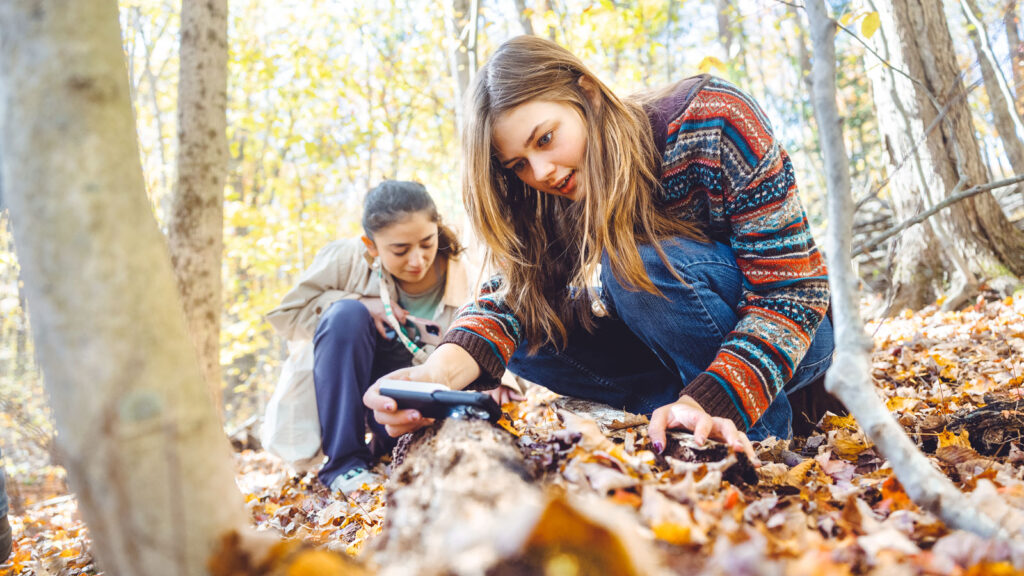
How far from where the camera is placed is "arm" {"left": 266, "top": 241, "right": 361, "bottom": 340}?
3.52m

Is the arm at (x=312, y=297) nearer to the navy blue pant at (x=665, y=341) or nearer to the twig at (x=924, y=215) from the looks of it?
the navy blue pant at (x=665, y=341)

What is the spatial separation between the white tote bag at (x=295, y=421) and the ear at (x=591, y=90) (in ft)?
6.99

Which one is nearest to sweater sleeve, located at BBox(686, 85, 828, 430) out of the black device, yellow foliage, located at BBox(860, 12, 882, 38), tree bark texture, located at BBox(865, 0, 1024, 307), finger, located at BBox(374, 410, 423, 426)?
yellow foliage, located at BBox(860, 12, 882, 38)

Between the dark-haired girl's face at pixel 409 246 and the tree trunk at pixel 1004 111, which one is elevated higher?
the tree trunk at pixel 1004 111

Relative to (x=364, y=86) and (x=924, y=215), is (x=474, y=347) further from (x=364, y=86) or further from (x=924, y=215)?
(x=364, y=86)

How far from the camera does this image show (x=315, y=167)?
36.2ft

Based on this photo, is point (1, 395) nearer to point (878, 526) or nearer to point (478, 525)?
point (478, 525)

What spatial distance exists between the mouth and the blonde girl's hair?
0.09 ft

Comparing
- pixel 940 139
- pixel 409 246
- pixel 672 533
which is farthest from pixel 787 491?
pixel 940 139

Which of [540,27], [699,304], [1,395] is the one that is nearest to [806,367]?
[699,304]

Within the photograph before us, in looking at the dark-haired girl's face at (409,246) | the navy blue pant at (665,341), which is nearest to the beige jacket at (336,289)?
the dark-haired girl's face at (409,246)

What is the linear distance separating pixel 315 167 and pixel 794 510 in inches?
435

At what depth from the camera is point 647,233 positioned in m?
2.07

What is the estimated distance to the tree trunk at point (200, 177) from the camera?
12.1 feet
